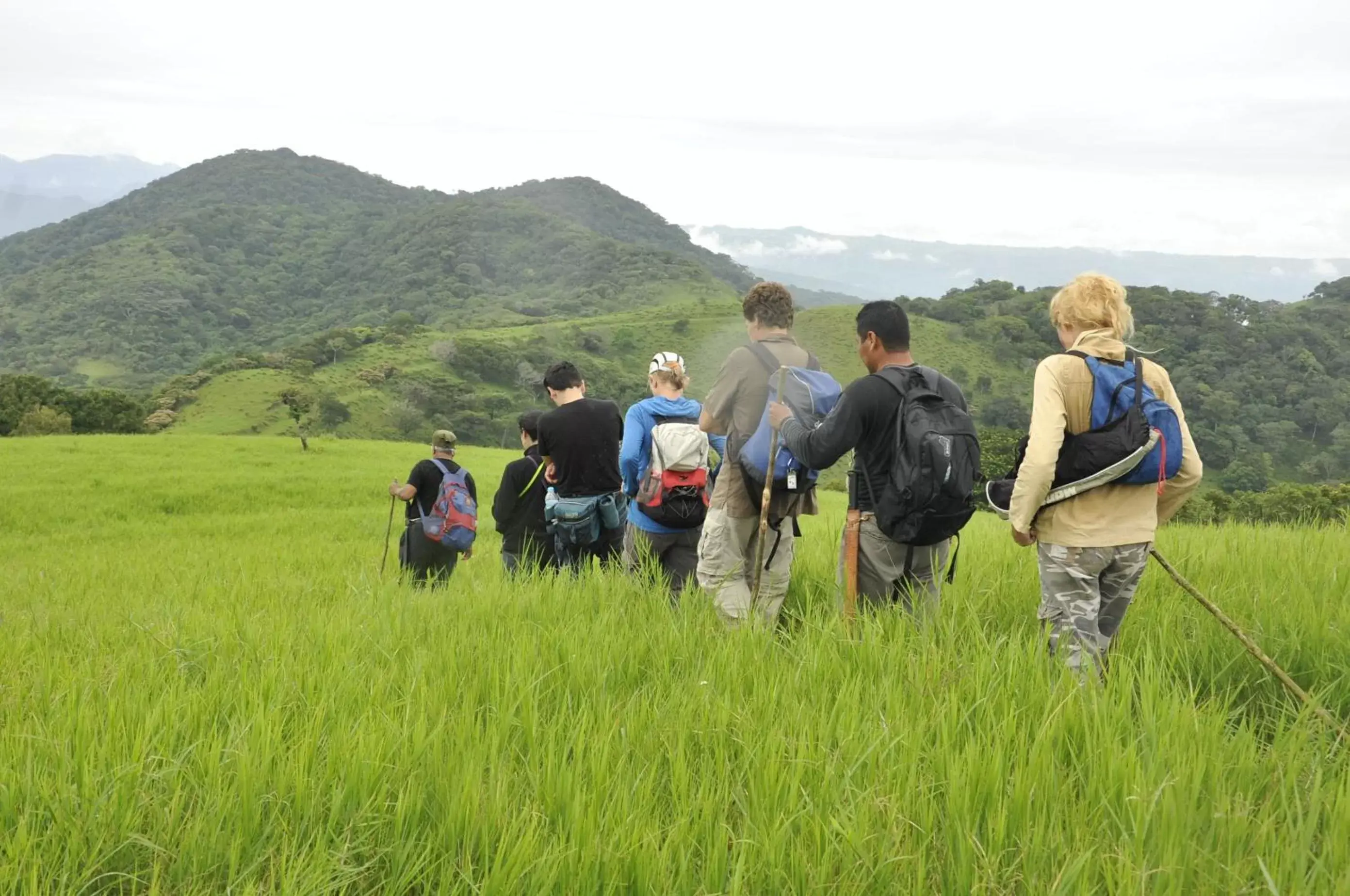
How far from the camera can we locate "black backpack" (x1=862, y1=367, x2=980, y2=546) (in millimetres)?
3787

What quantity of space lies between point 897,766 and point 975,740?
0.34 metres

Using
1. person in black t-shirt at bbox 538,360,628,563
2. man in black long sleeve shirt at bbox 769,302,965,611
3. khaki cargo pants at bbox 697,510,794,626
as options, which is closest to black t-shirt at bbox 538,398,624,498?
person in black t-shirt at bbox 538,360,628,563

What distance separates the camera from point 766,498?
4238 millimetres

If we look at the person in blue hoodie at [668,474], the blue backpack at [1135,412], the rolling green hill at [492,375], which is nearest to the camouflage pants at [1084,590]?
the blue backpack at [1135,412]

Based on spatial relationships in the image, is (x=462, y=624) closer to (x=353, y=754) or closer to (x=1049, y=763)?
(x=353, y=754)

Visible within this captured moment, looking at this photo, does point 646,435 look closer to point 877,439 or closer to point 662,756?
point 877,439

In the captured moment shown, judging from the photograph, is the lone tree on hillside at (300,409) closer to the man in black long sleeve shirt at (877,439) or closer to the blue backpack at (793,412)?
the blue backpack at (793,412)

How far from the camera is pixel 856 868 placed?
197 cm

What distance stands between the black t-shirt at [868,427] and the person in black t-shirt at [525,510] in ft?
10.4

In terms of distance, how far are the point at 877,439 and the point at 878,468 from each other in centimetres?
14

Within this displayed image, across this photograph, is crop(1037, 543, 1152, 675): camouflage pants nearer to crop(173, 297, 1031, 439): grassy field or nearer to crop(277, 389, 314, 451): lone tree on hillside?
crop(277, 389, 314, 451): lone tree on hillside

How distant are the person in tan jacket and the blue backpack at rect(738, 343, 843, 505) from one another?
1193 millimetres

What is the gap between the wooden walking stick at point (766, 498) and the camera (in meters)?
4.16

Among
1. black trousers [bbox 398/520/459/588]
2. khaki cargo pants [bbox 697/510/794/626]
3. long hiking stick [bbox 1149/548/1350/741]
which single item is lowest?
black trousers [bbox 398/520/459/588]
